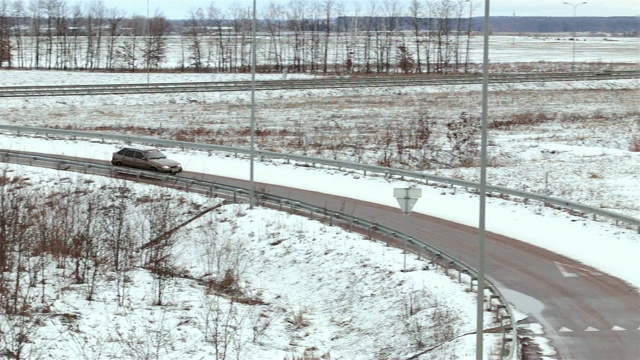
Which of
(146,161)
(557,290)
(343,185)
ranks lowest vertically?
(557,290)

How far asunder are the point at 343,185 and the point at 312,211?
235 inches

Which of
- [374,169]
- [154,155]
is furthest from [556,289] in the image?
[154,155]

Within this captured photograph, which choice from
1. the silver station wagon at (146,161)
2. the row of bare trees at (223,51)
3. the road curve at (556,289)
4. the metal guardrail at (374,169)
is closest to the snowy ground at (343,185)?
the metal guardrail at (374,169)

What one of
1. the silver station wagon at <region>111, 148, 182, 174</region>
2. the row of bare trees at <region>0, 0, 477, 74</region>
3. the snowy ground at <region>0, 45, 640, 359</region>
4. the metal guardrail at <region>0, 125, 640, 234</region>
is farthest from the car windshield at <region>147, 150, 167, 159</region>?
the row of bare trees at <region>0, 0, 477, 74</region>

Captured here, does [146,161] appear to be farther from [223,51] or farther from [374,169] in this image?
[223,51]

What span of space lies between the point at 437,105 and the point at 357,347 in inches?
1912

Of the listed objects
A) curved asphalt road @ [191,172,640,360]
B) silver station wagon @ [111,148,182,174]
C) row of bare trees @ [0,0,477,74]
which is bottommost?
curved asphalt road @ [191,172,640,360]

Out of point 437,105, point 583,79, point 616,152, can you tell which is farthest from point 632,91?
point 616,152

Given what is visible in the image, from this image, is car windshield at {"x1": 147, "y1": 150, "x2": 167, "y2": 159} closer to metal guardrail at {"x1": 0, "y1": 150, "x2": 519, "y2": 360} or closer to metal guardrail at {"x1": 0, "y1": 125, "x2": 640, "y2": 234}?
metal guardrail at {"x1": 0, "y1": 150, "x2": 519, "y2": 360}

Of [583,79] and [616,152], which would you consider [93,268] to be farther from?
[583,79]

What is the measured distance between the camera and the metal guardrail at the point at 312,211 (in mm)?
21828

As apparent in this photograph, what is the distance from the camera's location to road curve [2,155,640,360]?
2070 cm

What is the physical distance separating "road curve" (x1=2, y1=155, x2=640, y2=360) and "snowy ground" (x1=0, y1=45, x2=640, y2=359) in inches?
46.2

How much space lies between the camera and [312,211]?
3431cm
